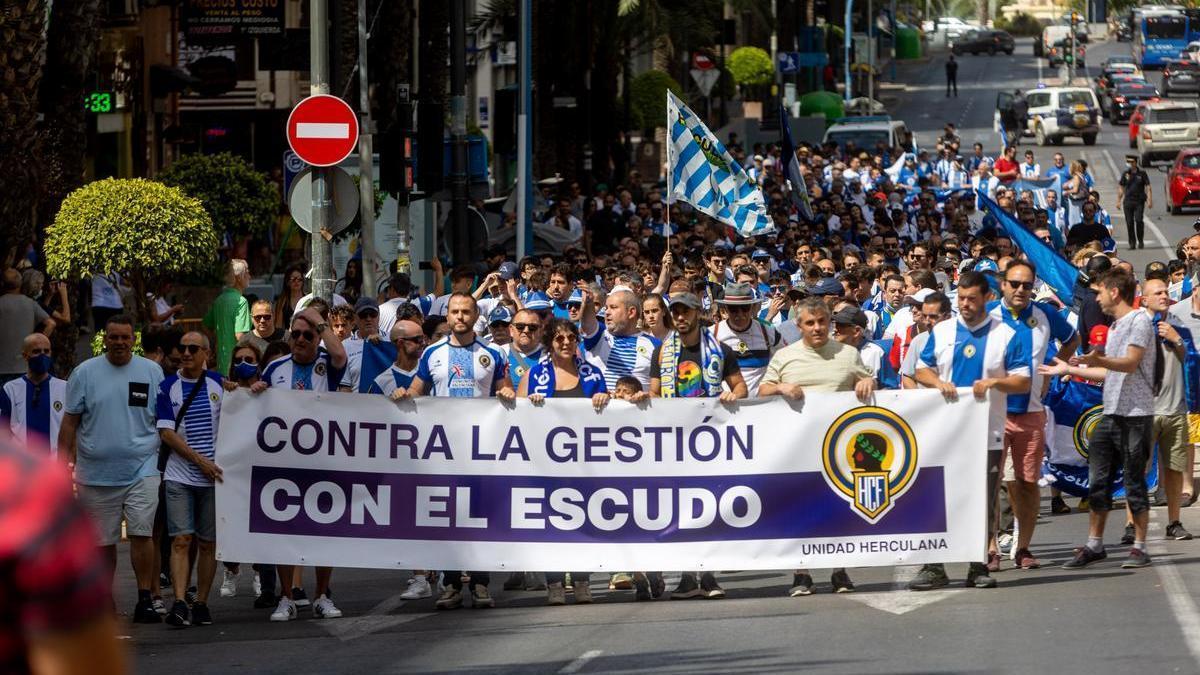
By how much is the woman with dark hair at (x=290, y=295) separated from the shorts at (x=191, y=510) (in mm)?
6789

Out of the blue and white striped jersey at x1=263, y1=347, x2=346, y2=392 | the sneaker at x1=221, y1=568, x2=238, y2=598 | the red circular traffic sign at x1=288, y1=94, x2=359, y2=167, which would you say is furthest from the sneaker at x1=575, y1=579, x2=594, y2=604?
the red circular traffic sign at x1=288, y1=94, x2=359, y2=167

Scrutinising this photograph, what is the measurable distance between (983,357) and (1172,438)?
2.47m

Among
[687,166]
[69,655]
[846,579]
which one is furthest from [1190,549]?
[69,655]

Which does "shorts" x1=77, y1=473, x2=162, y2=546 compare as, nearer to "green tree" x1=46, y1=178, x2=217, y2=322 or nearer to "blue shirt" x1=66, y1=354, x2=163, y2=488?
"blue shirt" x1=66, y1=354, x2=163, y2=488

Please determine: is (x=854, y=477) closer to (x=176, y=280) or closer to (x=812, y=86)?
(x=176, y=280)

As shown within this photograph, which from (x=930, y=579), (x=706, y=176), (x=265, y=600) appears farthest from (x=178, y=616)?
(x=706, y=176)

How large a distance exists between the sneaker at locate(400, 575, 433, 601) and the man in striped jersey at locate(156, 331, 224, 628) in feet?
3.88

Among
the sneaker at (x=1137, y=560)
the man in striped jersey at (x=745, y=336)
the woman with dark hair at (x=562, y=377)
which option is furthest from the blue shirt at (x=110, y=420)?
the sneaker at (x=1137, y=560)

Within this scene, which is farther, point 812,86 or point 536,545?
point 812,86

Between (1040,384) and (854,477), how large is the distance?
50.6 inches

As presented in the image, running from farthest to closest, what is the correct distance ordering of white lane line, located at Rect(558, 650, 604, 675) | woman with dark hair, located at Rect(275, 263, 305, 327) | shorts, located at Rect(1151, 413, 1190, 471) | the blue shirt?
woman with dark hair, located at Rect(275, 263, 305, 327) < shorts, located at Rect(1151, 413, 1190, 471) < the blue shirt < white lane line, located at Rect(558, 650, 604, 675)

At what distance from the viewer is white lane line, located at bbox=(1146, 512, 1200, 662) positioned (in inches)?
358

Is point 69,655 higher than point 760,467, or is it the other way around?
point 69,655

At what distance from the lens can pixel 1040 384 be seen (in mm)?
11180
